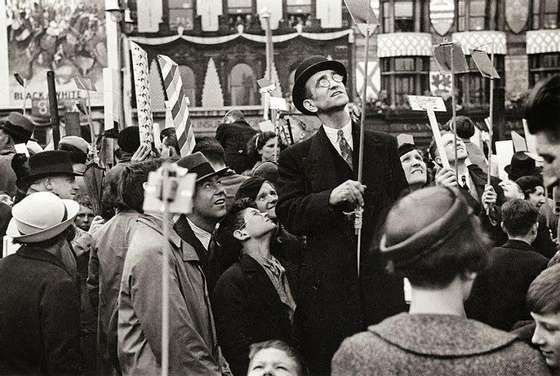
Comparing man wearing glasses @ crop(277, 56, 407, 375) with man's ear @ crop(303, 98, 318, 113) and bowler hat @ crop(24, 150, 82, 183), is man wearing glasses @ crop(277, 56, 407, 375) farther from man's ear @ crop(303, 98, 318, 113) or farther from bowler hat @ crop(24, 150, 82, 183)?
bowler hat @ crop(24, 150, 82, 183)

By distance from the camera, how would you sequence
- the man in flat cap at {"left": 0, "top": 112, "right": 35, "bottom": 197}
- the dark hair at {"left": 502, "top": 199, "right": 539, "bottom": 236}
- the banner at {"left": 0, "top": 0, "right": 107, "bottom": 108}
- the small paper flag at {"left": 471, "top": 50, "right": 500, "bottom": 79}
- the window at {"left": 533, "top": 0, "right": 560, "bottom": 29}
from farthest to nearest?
the banner at {"left": 0, "top": 0, "right": 107, "bottom": 108}
the window at {"left": 533, "top": 0, "right": 560, "bottom": 29}
the small paper flag at {"left": 471, "top": 50, "right": 500, "bottom": 79}
the man in flat cap at {"left": 0, "top": 112, "right": 35, "bottom": 197}
the dark hair at {"left": 502, "top": 199, "right": 539, "bottom": 236}

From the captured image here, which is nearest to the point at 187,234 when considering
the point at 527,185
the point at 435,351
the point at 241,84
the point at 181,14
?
the point at 435,351

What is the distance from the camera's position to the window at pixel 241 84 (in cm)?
3089

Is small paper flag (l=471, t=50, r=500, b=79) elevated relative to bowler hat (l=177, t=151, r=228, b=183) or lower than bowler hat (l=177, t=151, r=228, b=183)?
elevated

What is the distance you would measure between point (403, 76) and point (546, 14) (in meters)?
4.71

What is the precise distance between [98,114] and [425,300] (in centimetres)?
3029

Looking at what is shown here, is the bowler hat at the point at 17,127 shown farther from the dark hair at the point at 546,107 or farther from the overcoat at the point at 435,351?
the overcoat at the point at 435,351

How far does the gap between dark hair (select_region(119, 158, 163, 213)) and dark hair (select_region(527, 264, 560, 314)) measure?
2.47 meters

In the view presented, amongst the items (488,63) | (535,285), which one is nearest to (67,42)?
(488,63)

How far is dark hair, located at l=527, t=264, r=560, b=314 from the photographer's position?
285 centimetres

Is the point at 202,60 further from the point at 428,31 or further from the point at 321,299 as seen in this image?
the point at 321,299

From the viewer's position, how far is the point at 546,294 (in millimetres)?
2877

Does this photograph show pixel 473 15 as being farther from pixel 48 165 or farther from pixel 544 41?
pixel 48 165

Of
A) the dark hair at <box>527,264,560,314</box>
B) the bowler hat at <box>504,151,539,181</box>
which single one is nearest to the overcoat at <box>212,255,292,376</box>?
the dark hair at <box>527,264,560,314</box>
